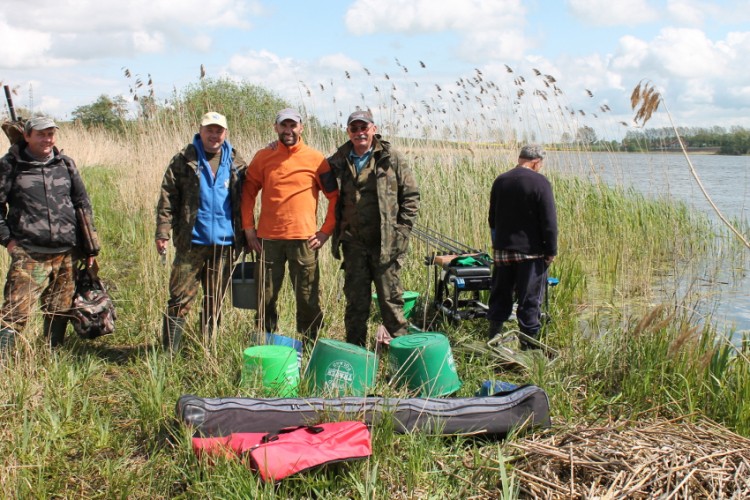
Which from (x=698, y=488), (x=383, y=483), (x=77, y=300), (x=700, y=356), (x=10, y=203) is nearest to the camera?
(x=698, y=488)

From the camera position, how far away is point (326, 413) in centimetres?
308

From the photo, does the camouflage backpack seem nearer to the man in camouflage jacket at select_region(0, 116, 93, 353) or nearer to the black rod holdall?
the man in camouflage jacket at select_region(0, 116, 93, 353)

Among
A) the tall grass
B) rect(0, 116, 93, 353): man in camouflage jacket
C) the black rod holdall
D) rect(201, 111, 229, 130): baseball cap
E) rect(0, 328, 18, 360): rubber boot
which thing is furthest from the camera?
rect(201, 111, 229, 130): baseball cap

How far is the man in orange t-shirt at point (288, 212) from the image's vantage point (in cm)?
440

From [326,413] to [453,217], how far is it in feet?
15.7

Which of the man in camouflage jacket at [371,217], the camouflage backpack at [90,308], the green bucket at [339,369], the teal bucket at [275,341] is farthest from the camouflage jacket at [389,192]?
the camouflage backpack at [90,308]

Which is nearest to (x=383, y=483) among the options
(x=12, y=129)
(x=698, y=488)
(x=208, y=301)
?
(x=698, y=488)

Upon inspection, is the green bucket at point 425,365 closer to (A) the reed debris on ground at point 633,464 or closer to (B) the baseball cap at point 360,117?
(A) the reed debris on ground at point 633,464

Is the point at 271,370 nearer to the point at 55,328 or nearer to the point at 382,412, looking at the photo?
the point at 382,412

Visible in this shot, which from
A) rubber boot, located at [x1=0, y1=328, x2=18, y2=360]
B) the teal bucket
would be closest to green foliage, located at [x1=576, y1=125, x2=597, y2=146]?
the teal bucket

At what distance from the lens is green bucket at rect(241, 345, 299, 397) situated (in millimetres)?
3629

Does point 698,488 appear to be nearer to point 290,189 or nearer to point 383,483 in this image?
point 383,483

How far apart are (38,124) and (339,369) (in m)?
2.35

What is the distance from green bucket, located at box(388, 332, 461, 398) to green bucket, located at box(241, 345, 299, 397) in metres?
0.58
